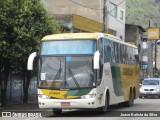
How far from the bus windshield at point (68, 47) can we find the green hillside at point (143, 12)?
12956 cm

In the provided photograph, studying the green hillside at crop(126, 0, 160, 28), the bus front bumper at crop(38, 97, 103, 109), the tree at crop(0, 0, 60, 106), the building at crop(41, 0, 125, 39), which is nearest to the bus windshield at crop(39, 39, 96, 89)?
the bus front bumper at crop(38, 97, 103, 109)

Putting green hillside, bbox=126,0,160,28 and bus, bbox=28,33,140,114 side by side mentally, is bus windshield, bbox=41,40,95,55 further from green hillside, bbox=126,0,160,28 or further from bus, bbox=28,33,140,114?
green hillside, bbox=126,0,160,28

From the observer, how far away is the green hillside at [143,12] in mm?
153000

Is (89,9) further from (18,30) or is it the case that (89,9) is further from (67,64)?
(67,64)

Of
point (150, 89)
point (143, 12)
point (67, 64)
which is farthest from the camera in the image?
point (143, 12)

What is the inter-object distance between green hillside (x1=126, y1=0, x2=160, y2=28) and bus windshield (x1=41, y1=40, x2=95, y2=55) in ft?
425

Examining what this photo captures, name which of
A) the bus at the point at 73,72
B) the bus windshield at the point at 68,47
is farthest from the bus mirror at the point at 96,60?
the bus windshield at the point at 68,47

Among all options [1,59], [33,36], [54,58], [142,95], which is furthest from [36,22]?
[142,95]

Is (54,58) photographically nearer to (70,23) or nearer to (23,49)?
(23,49)

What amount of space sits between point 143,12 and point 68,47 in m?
140

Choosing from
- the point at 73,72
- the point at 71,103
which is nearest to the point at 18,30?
the point at 73,72

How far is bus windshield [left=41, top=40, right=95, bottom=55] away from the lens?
19016mm

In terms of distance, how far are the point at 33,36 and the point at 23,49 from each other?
965 millimetres

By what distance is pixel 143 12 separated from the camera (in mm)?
157000
